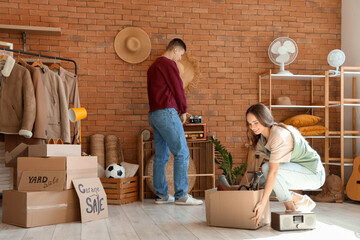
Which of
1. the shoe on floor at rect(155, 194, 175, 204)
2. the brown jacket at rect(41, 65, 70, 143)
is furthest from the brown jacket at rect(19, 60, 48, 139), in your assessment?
the shoe on floor at rect(155, 194, 175, 204)

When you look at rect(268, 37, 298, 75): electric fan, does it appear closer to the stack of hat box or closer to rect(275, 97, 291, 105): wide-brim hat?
rect(275, 97, 291, 105): wide-brim hat

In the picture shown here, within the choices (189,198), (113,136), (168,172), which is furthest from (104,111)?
(189,198)

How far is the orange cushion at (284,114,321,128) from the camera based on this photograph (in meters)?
5.22

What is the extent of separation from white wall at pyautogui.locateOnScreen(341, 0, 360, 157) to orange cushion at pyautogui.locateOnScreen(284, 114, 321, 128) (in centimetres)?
60

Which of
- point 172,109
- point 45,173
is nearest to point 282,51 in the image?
point 172,109

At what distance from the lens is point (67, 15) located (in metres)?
5.17

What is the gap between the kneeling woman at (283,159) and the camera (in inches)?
116

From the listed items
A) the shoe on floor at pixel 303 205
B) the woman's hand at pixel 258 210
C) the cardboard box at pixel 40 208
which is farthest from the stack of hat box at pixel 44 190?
the shoe on floor at pixel 303 205

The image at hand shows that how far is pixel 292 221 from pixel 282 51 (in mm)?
2872

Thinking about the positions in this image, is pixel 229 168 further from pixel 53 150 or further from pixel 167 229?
pixel 53 150

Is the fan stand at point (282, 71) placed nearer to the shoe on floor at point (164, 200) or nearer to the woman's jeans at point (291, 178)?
the shoe on floor at point (164, 200)

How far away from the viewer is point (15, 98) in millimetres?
4203

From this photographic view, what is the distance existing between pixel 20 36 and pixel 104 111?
1321mm

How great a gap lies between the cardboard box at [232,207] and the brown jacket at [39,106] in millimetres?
1964
